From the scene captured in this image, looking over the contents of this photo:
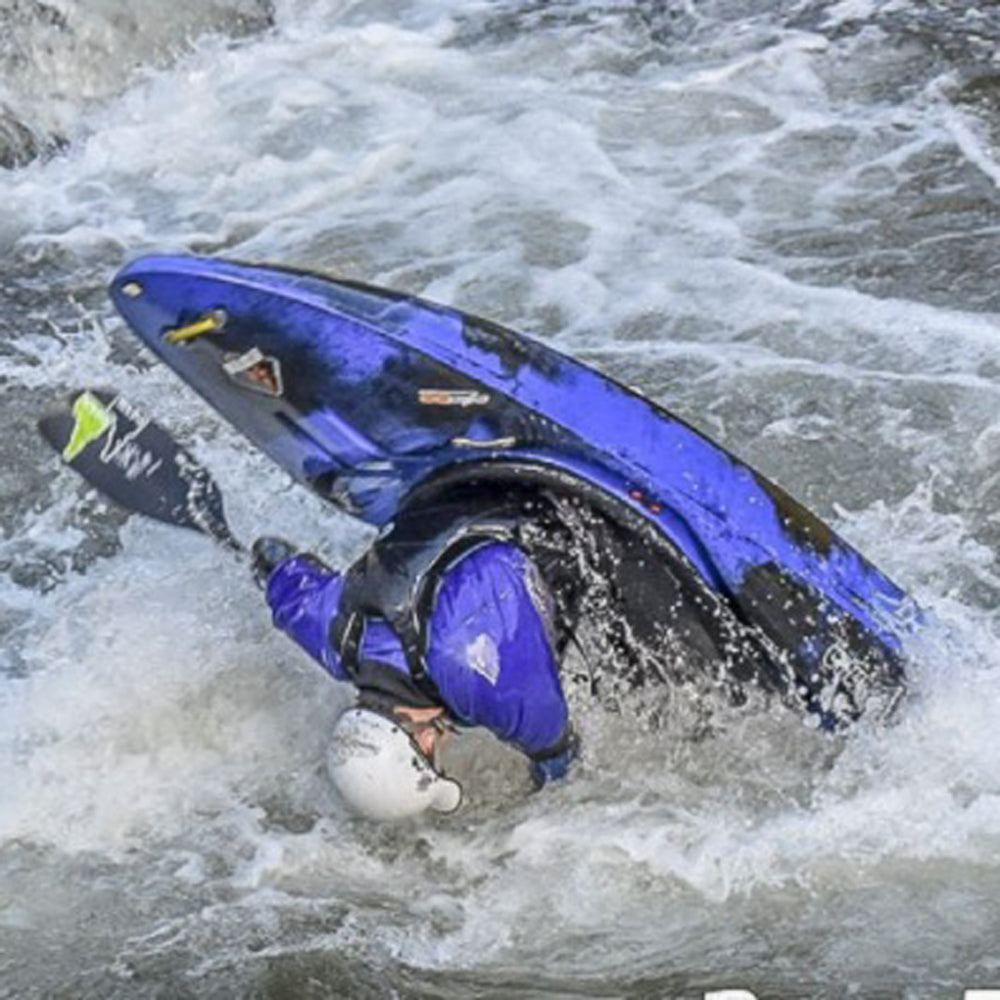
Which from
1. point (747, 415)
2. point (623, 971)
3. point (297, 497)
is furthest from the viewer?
point (747, 415)

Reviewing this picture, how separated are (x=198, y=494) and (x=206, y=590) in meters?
0.29

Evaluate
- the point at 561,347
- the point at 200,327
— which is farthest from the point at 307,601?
the point at 561,347

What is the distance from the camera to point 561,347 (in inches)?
289

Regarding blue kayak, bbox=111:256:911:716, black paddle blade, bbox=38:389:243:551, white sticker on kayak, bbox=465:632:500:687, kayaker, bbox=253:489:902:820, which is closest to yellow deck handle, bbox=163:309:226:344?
blue kayak, bbox=111:256:911:716

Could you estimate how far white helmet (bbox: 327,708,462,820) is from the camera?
4781 millimetres

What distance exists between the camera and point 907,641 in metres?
5.06

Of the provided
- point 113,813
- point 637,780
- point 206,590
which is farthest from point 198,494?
point 637,780

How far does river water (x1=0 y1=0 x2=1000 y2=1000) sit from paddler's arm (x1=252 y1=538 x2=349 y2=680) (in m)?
0.46

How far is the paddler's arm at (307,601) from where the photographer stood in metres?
4.99

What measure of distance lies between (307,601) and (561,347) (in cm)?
246

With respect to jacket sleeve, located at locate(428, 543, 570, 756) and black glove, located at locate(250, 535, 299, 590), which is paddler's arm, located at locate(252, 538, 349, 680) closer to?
black glove, located at locate(250, 535, 299, 590)

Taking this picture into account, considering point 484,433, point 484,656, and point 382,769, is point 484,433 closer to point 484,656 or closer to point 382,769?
point 484,656

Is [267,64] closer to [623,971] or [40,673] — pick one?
[40,673]

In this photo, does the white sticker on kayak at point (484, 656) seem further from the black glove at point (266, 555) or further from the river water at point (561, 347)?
the black glove at point (266, 555)
